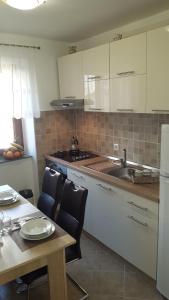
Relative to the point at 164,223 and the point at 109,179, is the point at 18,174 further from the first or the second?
the point at 164,223

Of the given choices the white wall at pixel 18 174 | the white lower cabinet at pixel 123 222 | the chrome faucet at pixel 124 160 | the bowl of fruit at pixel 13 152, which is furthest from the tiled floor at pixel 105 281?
the bowl of fruit at pixel 13 152

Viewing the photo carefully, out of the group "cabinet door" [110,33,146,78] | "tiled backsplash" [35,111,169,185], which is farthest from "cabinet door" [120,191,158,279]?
"cabinet door" [110,33,146,78]

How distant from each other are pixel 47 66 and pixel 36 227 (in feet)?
7.05

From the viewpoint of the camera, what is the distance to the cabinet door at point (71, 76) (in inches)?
111

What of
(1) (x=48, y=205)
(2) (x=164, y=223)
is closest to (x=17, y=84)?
(1) (x=48, y=205)

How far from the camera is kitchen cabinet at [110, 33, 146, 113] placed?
2.09m

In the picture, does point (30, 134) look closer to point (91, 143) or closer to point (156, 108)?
point (91, 143)

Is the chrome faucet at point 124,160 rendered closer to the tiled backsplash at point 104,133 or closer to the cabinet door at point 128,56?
the tiled backsplash at point 104,133

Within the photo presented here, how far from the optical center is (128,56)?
219cm

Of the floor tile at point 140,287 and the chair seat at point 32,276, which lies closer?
the chair seat at point 32,276

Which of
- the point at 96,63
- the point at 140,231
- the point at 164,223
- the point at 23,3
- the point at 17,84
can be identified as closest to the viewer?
the point at 23,3

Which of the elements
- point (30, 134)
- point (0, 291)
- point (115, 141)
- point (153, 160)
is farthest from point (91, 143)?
point (0, 291)

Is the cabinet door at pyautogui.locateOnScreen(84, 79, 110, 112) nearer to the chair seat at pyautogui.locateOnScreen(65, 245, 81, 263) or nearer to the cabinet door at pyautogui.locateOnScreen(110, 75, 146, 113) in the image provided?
the cabinet door at pyautogui.locateOnScreen(110, 75, 146, 113)

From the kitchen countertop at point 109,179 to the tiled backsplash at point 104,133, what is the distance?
8.2 inches
